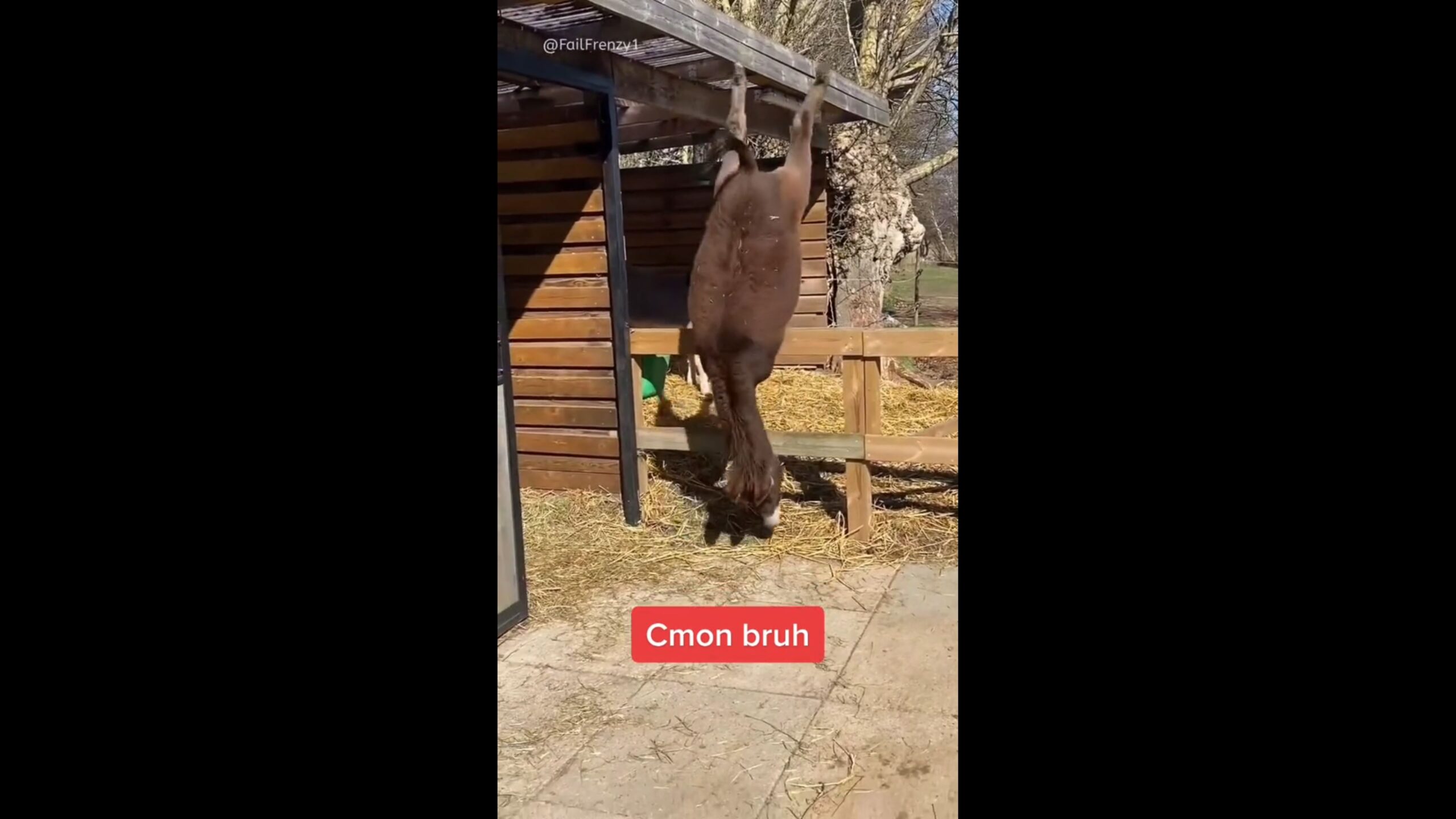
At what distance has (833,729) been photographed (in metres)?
1.43

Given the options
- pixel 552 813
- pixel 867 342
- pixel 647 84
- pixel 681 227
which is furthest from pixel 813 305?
pixel 681 227

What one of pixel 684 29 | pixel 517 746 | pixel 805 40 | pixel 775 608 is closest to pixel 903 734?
pixel 775 608

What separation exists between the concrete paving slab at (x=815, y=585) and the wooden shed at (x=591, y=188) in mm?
Result: 431

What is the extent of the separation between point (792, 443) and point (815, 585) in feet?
2.41

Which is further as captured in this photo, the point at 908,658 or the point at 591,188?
the point at 591,188

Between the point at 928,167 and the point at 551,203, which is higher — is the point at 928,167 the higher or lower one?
the lower one

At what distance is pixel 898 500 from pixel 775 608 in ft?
4.32

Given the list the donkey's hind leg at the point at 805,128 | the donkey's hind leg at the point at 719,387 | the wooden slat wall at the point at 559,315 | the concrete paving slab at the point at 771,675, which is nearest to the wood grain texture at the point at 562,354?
the wooden slat wall at the point at 559,315

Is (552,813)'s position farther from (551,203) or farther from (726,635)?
(551,203)

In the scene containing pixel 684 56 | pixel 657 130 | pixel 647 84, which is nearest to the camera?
pixel 684 56

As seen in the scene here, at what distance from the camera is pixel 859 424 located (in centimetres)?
245

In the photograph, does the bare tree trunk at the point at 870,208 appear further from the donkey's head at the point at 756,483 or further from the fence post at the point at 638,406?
the fence post at the point at 638,406
